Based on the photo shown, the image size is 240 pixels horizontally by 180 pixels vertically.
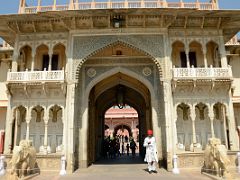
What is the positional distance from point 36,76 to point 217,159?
29.6 ft

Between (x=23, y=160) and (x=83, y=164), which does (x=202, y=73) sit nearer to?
(x=83, y=164)

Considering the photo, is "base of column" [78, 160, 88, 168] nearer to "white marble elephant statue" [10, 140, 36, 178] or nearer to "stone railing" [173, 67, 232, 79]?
"white marble elephant statue" [10, 140, 36, 178]

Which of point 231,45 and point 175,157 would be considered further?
point 231,45

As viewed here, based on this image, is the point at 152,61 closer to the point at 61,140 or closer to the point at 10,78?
the point at 61,140

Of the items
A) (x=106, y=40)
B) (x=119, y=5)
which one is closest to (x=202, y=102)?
(x=106, y=40)

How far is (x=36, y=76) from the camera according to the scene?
40.9ft

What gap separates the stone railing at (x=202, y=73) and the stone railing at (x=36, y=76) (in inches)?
228

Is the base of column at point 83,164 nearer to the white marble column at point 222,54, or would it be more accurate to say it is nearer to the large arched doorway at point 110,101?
the large arched doorway at point 110,101

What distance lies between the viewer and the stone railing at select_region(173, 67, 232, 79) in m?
12.3

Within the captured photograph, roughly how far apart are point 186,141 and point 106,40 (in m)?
6.77

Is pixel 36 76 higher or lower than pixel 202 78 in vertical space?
higher

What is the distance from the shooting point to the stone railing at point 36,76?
12.3 metres

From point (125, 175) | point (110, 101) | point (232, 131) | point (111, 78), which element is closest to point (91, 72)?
point (111, 78)

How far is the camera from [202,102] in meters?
12.5
